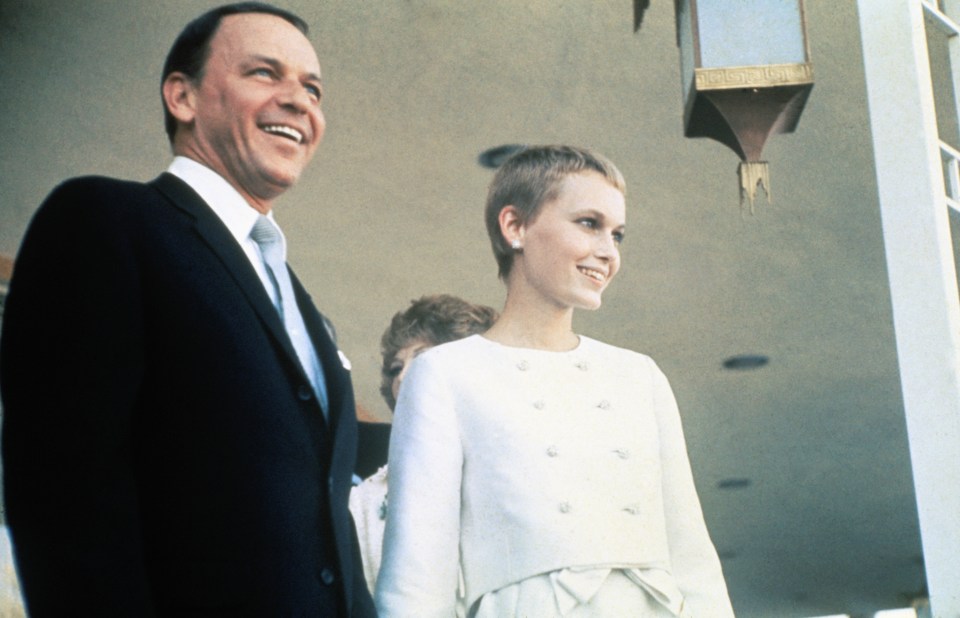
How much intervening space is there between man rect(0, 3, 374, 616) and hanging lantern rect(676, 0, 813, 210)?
33.0 inches

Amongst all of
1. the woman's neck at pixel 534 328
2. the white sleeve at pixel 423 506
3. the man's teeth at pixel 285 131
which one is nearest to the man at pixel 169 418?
the man's teeth at pixel 285 131

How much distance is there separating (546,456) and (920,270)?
2.38 ft

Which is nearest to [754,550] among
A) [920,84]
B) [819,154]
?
[819,154]

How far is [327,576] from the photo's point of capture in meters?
1.22

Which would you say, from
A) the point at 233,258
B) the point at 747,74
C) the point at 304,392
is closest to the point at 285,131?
the point at 233,258

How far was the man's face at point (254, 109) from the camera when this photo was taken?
1440mm

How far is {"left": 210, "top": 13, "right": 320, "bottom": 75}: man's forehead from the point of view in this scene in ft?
4.82

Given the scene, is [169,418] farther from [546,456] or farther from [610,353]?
[610,353]

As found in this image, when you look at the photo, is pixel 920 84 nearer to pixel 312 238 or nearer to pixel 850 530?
pixel 312 238

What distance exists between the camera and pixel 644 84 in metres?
3.11

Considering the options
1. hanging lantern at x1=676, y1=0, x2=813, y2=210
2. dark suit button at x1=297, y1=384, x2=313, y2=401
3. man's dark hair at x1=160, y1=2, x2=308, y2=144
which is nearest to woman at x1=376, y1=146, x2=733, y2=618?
hanging lantern at x1=676, y1=0, x2=813, y2=210

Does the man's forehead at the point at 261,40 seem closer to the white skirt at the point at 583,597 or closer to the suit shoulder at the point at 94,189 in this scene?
the suit shoulder at the point at 94,189

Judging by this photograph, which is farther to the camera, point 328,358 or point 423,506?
point 423,506

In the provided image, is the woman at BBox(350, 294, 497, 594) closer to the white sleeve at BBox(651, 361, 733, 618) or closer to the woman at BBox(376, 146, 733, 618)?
the woman at BBox(376, 146, 733, 618)
